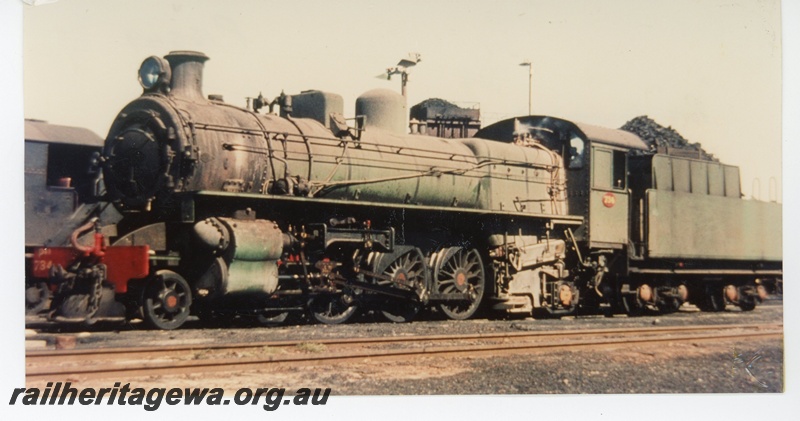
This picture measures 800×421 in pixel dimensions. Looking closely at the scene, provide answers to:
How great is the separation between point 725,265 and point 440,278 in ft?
22.2

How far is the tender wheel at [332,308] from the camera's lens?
Answer: 1132cm

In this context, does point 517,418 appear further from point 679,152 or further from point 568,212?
point 679,152

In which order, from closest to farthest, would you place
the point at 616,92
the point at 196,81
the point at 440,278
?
1. the point at 196,81
2. the point at 616,92
3. the point at 440,278

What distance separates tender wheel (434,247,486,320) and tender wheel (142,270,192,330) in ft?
13.5

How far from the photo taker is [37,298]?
30.9 ft

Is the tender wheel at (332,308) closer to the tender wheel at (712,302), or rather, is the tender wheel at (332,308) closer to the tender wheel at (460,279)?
the tender wheel at (460,279)

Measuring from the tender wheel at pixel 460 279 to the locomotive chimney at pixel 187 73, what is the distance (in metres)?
4.48

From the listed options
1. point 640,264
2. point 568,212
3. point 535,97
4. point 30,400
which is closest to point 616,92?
point 535,97

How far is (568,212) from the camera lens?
14.4m

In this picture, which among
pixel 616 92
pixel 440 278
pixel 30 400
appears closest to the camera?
pixel 30 400

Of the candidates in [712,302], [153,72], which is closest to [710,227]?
[712,302]

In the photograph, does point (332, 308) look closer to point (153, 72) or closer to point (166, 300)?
point (166, 300)

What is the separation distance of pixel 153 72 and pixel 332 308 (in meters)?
4.14

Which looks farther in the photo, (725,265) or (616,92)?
(725,265)
